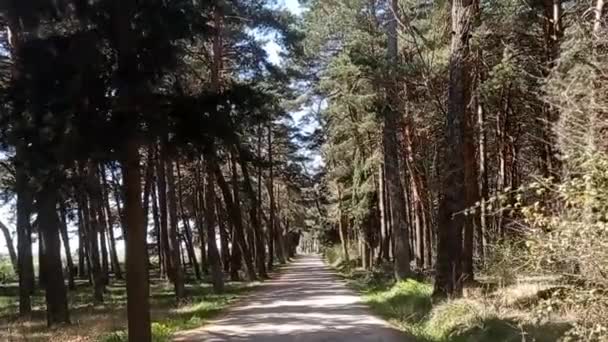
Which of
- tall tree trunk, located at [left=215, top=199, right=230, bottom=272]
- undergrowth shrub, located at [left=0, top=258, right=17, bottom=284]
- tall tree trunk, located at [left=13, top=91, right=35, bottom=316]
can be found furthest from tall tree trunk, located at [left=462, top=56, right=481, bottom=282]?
undergrowth shrub, located at [left=0, top=258, right=17, bottom=284]

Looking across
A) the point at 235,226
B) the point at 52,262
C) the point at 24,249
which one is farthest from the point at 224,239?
the point at 52,262

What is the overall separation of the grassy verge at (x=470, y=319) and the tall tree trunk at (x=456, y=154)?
1.06 meters

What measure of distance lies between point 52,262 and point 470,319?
11.5m

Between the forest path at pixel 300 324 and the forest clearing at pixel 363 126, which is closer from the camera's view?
the forest clearing at pixel 363 126

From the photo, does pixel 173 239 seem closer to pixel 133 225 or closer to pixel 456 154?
pixel 456 154

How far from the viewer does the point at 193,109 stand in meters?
10.5

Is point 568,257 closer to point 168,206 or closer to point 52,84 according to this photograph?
point 52,84

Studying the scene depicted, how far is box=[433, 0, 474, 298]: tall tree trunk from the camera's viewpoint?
527 inches

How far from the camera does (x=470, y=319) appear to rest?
10.7 metres

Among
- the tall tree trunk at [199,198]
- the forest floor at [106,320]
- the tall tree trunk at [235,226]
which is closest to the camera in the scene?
the forest floor at [106,320]

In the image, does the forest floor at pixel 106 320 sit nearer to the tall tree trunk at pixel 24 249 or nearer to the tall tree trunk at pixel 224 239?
the tall tree trunk at pixel 24 249

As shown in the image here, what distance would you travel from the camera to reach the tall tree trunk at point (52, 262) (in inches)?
669

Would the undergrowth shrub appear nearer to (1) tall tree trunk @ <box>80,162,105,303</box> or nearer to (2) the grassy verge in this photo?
(1) tall tree trunk @ <box>80,162,105,303</box>

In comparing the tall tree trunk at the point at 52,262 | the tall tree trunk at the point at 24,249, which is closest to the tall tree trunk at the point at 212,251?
the tall tree trunk at the point at 24,249
